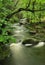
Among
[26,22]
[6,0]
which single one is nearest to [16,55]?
[6,0]

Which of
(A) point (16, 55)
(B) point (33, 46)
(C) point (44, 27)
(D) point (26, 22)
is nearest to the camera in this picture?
(A) point (16, 55)

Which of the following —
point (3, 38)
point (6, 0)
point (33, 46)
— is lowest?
point (33, 46)

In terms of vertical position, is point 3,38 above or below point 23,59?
above

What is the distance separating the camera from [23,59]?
47.0 feet

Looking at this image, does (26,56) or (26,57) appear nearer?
(26,57)

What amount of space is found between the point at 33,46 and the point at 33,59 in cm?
434

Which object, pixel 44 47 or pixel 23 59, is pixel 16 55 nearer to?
pixel 23 59

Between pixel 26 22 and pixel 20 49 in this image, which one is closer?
pixel 20 49

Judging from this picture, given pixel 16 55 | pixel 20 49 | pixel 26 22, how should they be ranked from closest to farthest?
pixel 16 55 < pixel 20 49 < pixel 26 22

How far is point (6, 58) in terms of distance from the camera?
14500 millimetres

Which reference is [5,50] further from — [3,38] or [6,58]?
[3,38]

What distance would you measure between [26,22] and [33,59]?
2172 cm

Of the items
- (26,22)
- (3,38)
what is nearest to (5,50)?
(3,38)

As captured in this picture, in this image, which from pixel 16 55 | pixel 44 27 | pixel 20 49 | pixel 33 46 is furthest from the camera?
pixel 44 27
